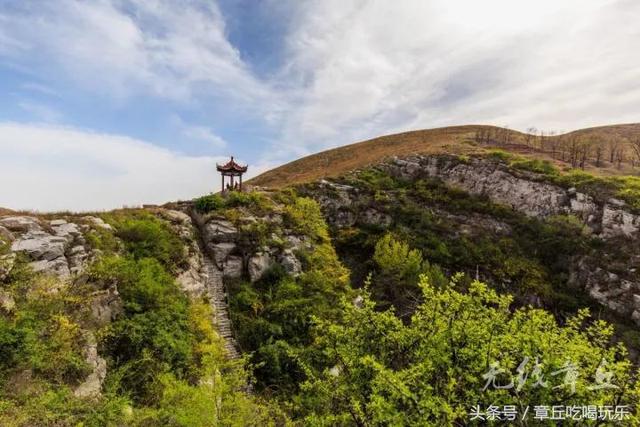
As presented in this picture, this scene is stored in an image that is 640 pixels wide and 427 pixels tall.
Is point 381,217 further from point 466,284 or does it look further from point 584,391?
point 584,391

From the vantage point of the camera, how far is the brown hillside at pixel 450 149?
57.3 m

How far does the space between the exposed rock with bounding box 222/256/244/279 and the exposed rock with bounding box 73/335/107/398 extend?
1228 cm

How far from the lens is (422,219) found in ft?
137

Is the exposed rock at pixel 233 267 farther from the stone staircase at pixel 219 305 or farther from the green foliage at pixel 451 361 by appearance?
the green foliage at pixel 451 361

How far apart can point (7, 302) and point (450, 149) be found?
57.4m

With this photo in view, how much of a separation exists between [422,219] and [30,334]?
121ft

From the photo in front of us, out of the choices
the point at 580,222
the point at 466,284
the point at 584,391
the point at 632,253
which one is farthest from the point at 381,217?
the point at 584,391

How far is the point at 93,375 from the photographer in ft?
50.8

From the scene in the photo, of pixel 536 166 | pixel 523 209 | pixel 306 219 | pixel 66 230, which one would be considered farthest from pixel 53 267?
pixel 536 166

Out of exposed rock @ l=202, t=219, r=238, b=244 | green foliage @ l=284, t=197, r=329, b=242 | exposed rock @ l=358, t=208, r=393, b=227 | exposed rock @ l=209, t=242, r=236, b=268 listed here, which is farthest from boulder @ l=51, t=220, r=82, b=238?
exposed rock @ l=358, t=208, r=393, b=227

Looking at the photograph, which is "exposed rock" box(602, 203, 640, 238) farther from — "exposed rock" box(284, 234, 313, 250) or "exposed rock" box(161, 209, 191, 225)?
"exposed rock" box(161, 209, 191, 225)

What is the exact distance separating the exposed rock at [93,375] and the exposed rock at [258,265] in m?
12.8

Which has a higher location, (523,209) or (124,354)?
(523,209)

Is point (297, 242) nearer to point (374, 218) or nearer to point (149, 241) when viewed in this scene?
point (149, 241)
